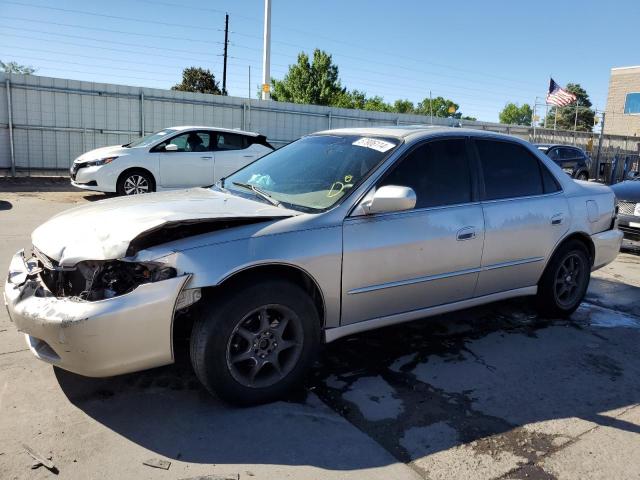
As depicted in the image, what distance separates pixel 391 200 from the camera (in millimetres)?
3336

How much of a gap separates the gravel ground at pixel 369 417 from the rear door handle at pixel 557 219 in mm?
1010

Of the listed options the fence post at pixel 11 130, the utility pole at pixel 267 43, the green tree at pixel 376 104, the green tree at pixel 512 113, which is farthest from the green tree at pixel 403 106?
the fence post at pixel 11 130

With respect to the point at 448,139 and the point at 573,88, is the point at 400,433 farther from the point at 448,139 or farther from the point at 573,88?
the point at 573,88

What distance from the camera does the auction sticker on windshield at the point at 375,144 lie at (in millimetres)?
3834

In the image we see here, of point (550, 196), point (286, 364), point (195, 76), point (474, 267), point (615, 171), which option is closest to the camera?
point (286, 364)

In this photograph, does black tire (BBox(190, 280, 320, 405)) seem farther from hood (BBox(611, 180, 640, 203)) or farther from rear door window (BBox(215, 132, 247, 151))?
rear door window (BBox(215, 132, 247, 151))

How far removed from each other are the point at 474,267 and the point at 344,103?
4651 cm

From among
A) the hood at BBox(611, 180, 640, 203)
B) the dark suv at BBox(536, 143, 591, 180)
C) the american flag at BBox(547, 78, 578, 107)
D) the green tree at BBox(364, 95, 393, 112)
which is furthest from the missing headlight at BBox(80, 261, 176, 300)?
the green tree at BBox(364, 95, 393, 112)

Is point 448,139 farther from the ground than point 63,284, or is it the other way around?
point 448,139

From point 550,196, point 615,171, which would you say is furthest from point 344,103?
point 550,196

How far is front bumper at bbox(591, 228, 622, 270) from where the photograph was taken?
501cm

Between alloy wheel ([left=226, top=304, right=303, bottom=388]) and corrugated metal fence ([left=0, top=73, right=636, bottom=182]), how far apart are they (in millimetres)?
13550

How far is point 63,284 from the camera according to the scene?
2975 millimetres

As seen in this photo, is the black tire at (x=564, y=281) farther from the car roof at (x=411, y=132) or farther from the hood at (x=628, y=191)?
the hood at (x=628, y=191)
